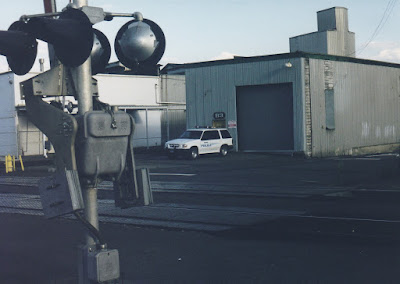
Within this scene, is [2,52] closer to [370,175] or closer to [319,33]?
[370,175]

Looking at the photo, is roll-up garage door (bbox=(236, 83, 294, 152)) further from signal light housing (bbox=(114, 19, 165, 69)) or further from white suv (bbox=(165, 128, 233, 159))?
signal light housing (bbox=(114, 19, 165, 69))

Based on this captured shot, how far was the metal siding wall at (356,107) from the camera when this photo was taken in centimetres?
3575

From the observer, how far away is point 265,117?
36812mm

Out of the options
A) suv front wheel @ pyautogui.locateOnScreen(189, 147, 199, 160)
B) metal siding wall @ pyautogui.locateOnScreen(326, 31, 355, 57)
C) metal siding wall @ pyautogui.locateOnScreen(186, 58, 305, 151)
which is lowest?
suv front wheel @ pyautogui.locateOnScreen(189, 147, 199, 160)

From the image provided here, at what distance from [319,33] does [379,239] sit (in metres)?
44.6

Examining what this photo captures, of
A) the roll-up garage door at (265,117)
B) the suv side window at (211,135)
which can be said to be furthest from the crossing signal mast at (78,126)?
the roll-up garage door at (265,117)

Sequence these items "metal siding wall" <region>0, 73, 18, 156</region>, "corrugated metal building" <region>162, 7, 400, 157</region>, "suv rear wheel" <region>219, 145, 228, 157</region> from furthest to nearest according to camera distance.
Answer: "metal siding wall" <region>0, 73, 18, 156</region>, "corrugated metal building" <region>162, 7, 400, 157</region>, "suv rear wheel" <region>219, 145, 228, 157</region>

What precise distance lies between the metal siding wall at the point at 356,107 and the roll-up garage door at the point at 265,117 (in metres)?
1.72

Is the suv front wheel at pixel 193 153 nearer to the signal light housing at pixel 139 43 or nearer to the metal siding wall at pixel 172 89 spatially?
the metal siding wall at pixel 172 89

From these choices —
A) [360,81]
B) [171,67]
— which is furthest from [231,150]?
[171,67]

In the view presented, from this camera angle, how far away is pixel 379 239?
9.04 meters

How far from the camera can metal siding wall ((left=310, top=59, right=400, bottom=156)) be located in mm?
35750

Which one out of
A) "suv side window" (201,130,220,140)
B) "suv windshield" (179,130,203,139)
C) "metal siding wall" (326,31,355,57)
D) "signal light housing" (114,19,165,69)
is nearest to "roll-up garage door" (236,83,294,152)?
"suv side window" (201,130,220,140)

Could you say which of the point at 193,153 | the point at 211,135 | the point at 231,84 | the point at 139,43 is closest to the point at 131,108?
the point at 231,84
